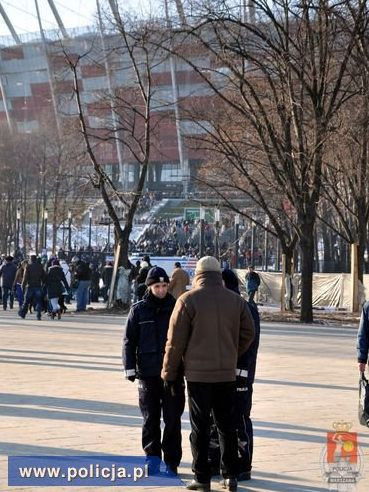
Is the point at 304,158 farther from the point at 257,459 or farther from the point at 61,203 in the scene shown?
the point at 61,203

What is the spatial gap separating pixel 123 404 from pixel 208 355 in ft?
16.1

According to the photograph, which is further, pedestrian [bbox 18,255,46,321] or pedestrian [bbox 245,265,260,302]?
pedestrian [bbox 245,265,260,302]

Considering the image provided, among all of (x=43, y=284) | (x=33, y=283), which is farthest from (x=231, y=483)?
(x=43, y=284)

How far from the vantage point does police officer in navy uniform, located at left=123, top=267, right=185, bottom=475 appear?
28.8 ft

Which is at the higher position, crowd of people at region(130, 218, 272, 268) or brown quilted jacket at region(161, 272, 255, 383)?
crowd of people at region(130, 218, 272, 268)

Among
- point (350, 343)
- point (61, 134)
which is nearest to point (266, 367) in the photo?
point (350, 343)

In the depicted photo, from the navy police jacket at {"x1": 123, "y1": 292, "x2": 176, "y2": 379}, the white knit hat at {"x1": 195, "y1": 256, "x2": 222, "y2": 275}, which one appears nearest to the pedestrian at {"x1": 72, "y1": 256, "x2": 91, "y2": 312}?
the navy police jacket at {"x1": 123, "y1": 292, "x2": 176, "y2": 379}

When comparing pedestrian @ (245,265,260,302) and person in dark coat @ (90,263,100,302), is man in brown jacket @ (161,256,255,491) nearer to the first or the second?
pedestrian @ (245,265,260,302)

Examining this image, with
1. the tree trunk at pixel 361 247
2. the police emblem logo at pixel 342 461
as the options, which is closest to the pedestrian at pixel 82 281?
the tree trunk at pixel 361 247

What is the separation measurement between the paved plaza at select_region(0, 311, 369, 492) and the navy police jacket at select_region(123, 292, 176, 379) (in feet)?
2.84

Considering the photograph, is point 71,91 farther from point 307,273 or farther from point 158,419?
point 158,419

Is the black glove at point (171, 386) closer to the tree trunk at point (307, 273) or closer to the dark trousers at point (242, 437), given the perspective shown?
the dark trousers at point (242, 437)

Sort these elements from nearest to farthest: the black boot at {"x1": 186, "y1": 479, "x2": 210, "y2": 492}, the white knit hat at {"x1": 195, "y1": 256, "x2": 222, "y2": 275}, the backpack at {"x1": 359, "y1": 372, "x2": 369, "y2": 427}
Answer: the black boot at {"x1": 186, "y1": 479, "x2": 210, "y2": 492} → the white knit hat at {"x1": 195, "y1": 256, "x2": 222, "y2": 275} → the backpack at {"x1": 359, "y1": 372, "x2": 369, "y2": 427}

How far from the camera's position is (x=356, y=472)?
347 inches
